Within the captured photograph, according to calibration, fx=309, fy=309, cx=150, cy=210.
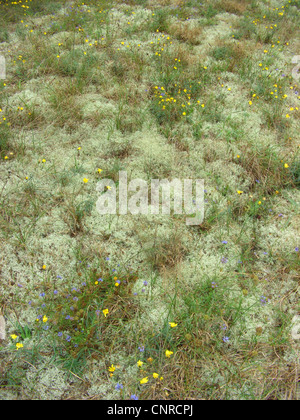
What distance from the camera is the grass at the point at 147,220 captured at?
244 cm

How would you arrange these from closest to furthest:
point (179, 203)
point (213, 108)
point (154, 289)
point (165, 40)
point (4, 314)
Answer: point (4, 314), point (154, 289), point (179, 203), point (213, 108), point (165, 40)

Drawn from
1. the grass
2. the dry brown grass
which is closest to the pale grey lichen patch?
the grass

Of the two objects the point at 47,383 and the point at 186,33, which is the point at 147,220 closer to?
the point at 47,383

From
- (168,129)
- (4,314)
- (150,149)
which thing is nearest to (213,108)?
(168,129)

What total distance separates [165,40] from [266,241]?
449 centimetres

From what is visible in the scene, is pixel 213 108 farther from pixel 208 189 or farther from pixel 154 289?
pixel 154 289

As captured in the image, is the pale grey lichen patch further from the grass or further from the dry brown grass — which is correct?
the dry brown grass

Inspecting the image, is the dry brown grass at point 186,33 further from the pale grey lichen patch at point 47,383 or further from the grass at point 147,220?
the pale grey lichen patch at point 47,383

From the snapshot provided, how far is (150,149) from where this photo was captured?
4059mm

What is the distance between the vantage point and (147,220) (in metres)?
3.40

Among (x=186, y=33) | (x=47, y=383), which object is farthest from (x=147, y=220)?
(x=186, y=33)

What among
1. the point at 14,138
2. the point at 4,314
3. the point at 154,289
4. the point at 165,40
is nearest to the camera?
the point at 4,314

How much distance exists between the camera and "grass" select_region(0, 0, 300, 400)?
244cm
